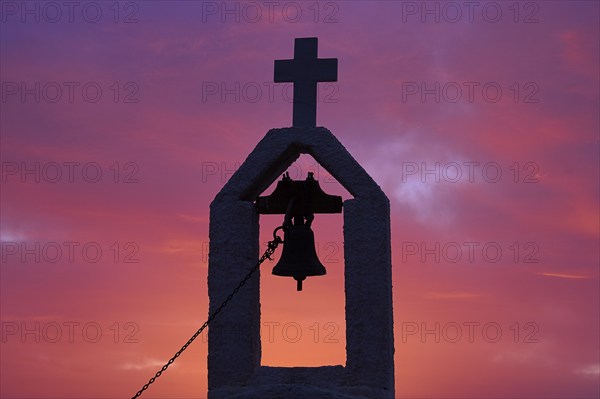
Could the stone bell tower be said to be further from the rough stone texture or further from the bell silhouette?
the bell silhouette

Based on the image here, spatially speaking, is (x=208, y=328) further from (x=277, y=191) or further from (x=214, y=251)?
(x=277, y=191)

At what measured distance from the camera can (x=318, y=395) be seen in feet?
18.0

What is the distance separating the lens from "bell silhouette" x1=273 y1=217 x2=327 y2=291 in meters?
7.07

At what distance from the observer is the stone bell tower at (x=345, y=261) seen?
6711 millimetres

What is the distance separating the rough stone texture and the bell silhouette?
0.24 metres

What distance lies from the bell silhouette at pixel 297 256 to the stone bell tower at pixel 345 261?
0.25 meters

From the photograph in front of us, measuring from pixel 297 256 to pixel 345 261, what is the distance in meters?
0.46

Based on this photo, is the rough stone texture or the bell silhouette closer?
the rough stone texture

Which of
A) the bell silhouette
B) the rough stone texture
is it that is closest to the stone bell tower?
the rough stone texture

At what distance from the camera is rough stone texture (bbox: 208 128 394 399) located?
22.0 ft

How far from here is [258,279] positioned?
7.15 m

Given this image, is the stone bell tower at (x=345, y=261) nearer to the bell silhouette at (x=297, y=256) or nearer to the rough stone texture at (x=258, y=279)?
the rough stone texture at (x=258, y=279)

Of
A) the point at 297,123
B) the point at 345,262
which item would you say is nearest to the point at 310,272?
the point at 345,262

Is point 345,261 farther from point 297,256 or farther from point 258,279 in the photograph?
point 258,279
